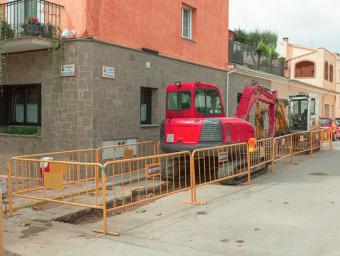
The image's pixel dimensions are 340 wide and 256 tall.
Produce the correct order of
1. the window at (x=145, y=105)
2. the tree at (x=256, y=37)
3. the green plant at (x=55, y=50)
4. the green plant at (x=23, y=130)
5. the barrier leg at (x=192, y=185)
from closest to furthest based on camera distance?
the barrier leg at (x=192, y=185) < the green plant at (x=55, y=50) < the green plant at (x=23, y=130) < the window at (x=145, y=105) < the tree at (x=256, y=37)

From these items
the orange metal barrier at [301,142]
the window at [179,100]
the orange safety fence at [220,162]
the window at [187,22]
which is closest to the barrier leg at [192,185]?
the orange safety fence at [220,162]

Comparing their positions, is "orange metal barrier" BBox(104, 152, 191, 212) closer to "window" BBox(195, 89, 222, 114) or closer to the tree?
"window" BBox(195, 89, 222, 114)

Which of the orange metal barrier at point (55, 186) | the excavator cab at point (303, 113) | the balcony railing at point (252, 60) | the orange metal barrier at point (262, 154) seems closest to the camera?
the orange metal barrier at point (55, 186)

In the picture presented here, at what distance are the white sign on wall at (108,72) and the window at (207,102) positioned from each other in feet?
8.07

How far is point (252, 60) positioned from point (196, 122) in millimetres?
13242

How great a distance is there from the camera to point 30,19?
11344 mm

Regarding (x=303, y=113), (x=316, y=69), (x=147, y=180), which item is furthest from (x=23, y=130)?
(x=316, y=69)

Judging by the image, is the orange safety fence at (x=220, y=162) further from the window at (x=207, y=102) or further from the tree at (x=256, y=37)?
the tree at (x=256, y=37)

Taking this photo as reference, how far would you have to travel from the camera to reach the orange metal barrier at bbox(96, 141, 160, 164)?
39.1 feet

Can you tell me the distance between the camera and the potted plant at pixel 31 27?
11.3m

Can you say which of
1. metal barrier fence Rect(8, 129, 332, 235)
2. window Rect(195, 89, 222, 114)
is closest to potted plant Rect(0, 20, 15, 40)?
metal barrier fence Rect(8, 129, 332, 235)

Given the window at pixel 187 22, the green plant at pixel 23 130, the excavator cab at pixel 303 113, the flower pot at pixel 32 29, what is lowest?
the green plant at pixel 23 130

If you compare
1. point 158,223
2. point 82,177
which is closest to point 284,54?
point 82,177

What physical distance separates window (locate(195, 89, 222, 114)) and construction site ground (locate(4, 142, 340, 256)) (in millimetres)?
2487
